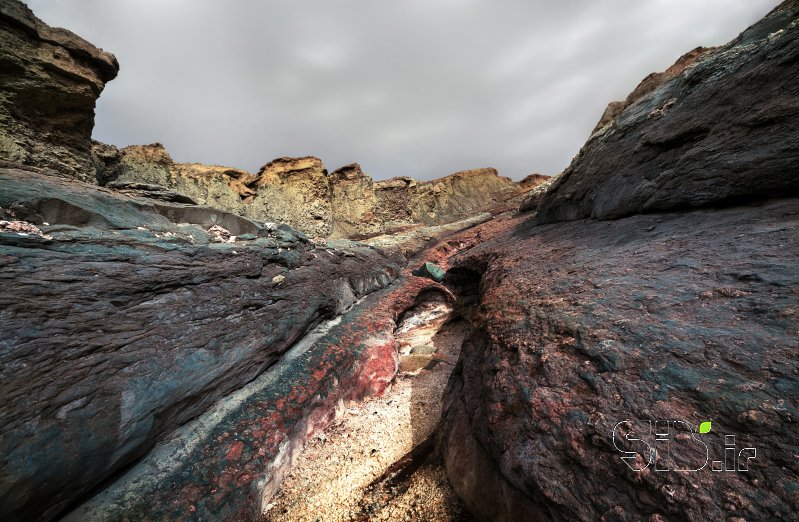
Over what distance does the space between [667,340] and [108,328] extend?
16.2 feet

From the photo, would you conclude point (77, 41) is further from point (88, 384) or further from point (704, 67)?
point (704, 67)

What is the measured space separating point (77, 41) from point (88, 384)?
39.9 ft

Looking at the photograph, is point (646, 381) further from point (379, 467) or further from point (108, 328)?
point (108, 328)

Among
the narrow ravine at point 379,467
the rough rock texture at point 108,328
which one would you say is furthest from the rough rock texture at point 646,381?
the rough rock texture at point 108,328

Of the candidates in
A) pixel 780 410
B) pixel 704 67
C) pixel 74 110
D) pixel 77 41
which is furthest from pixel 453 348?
pixel 77 41

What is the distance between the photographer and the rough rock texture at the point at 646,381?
1.33m

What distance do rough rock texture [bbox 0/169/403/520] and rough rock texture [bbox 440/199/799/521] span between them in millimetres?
3016

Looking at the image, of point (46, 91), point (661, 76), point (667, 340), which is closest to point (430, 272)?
point (667, 340)

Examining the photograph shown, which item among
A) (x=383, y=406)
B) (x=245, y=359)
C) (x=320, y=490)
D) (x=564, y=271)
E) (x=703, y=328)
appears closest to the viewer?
(x=703, y=328)

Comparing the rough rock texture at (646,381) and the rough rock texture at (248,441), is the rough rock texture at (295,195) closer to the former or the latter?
the rough rock texture at (248,441)

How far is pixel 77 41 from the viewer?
8.69 metres

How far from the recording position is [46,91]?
7922mm

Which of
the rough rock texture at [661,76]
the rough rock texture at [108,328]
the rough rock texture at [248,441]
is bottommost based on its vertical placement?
the rough rock texture at [248,441]

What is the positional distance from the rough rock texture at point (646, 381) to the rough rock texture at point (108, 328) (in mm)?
3016
